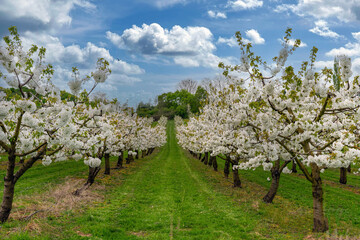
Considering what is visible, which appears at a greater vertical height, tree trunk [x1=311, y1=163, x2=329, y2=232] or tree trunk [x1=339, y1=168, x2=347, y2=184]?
tree trunk [x1=311, y1=163, x2=329, y2=232]

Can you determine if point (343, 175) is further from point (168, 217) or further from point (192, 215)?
point (168, 217)

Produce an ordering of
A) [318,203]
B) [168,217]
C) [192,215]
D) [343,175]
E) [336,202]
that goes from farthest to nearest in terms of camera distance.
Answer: [343,175] → [336,202] → [192,215] → [168,217] → [318,203]

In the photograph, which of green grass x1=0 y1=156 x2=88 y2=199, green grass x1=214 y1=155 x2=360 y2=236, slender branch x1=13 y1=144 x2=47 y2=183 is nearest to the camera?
slender branch x1=13 y1=144 x2=47 y2=183

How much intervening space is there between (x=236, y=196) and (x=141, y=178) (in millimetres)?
11316

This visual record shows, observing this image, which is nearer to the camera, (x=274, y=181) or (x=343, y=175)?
(x=274, y=181)

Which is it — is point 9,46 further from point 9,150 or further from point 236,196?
point 236,196

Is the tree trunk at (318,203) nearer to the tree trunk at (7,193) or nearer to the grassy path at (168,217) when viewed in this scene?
the grassy path at (168,217)

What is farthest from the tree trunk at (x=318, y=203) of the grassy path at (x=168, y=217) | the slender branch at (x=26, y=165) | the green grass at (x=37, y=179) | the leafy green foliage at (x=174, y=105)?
the leafy green foliage at (x=174, y=105)

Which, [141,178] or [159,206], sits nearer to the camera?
[159,206]

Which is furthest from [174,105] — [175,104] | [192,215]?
[192,215]

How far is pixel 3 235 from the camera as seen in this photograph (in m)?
9.14

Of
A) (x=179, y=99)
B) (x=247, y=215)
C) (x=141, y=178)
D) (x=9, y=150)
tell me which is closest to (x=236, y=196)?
(x=247, y=215)

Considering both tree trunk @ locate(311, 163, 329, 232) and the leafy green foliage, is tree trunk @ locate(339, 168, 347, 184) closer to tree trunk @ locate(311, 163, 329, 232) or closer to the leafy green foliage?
tree trunk @ locate(311, 163, 329, 232)

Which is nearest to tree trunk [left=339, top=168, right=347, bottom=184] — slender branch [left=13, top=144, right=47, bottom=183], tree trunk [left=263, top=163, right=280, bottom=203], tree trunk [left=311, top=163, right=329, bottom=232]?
tree trunk [left=263, top=163, right=280, bottom=203]
